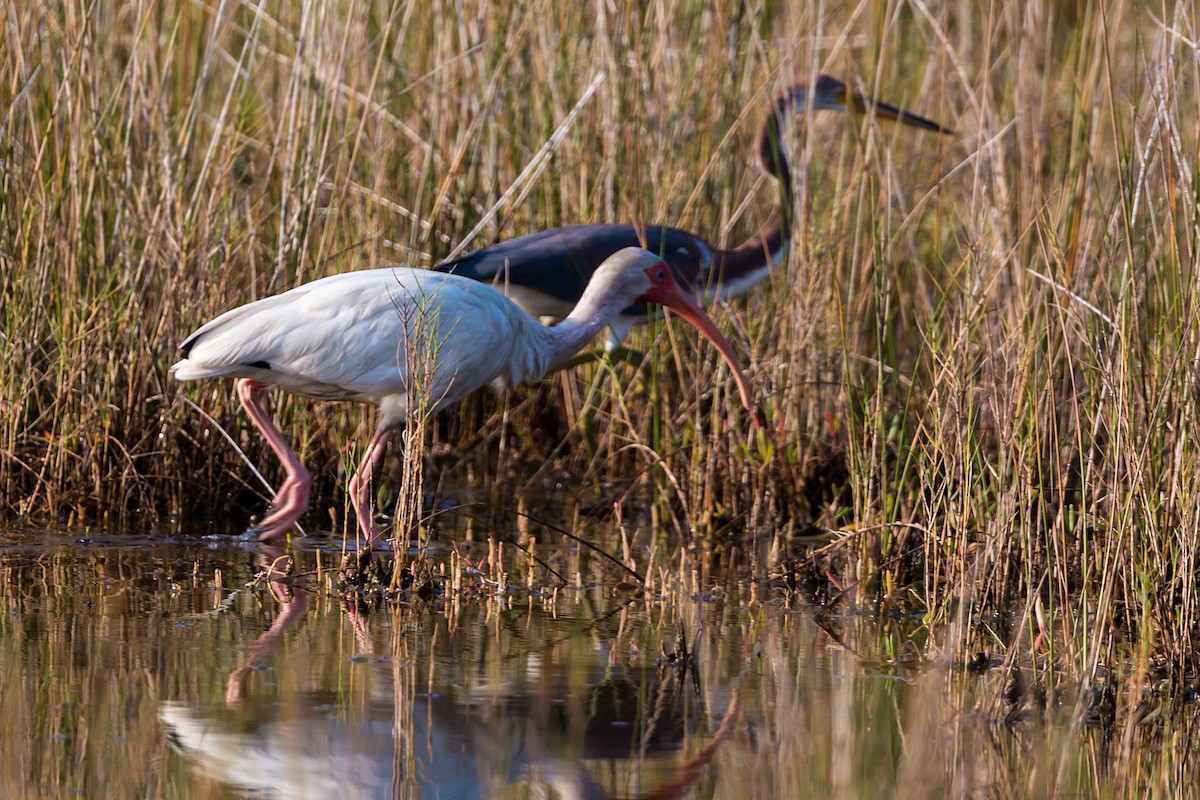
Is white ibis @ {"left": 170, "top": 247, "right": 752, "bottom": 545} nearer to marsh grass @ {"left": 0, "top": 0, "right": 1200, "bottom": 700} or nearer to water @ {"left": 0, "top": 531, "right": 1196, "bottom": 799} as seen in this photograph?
marsh grass @ {"left": 0, "top": 0, "right": 1200, "bottom": 700}

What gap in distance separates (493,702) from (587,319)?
2483 millimetres

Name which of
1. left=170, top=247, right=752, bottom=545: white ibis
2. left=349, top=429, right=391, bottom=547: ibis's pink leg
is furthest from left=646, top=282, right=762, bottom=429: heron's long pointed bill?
left=349, top=429, right=391, bottom=547: ibis's pink leg

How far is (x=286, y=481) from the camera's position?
16.3ft

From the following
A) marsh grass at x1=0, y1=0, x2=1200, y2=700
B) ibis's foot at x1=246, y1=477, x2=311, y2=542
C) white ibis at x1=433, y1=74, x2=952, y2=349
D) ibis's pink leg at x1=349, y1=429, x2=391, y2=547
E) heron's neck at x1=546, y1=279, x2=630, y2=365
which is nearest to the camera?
marsh grass at x1=0, y1=0, x2=1200, y2=700

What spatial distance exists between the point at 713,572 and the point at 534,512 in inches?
39.7

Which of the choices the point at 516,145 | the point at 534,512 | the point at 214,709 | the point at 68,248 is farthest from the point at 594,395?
the point at 214,709

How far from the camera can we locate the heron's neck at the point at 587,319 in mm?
5480

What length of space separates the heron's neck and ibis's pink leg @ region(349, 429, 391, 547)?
0.77 metres

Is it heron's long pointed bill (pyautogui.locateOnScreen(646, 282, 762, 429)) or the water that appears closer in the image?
the water

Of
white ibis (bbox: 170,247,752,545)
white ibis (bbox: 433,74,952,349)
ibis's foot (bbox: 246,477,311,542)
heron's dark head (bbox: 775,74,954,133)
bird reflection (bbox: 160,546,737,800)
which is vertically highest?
heron's dark head (bbox: 775,74,954,133)

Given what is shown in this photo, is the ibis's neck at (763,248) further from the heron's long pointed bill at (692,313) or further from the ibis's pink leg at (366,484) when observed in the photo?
the ibis's pink leg at (366,484)

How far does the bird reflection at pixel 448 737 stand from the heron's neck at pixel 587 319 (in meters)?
2.12

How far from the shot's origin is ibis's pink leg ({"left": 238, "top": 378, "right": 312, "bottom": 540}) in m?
4.83

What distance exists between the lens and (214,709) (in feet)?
10.2
